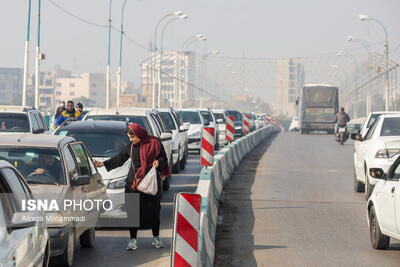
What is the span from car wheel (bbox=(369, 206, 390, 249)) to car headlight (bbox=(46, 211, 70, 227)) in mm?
4185

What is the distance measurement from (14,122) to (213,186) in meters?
6.09

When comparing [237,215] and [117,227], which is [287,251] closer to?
[117,227]

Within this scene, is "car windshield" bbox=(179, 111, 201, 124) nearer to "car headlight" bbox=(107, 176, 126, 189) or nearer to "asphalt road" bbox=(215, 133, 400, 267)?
"asphalt road" bbox=(215, 133, 400, 267)

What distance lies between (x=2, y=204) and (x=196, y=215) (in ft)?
5.88

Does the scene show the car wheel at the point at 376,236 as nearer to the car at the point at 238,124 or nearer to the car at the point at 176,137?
the car at the point at 176,137

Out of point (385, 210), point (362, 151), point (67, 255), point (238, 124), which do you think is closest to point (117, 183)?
point (67, 255)

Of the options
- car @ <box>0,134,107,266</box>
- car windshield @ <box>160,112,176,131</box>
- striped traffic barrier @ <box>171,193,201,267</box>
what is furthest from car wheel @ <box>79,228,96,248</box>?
car windshield @ <box>160,112,176,131</box>

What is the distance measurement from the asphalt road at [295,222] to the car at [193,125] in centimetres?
784

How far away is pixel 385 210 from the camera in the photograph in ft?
38.1

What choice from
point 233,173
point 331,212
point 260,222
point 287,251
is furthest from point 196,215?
point 233,173

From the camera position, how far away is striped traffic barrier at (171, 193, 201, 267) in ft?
26.2

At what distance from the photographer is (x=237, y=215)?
1598 centimetres

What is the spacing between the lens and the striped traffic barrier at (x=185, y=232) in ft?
26.2

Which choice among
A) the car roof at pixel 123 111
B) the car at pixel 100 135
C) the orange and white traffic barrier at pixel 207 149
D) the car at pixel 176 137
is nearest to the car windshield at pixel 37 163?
the car at pixel 100 135
